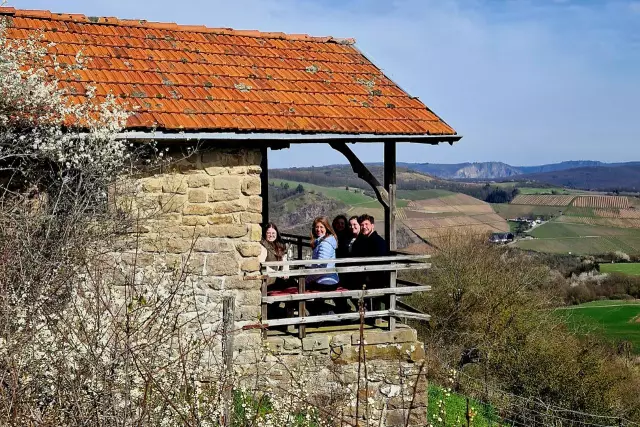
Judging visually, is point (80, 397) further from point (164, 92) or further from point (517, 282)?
point (517, 282)

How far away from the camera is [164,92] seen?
760cm

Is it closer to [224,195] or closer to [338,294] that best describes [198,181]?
[224,195]

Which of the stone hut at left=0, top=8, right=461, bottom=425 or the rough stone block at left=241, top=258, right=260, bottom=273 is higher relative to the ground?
the stone hut at left=0, top=8, right=461, bottom=425

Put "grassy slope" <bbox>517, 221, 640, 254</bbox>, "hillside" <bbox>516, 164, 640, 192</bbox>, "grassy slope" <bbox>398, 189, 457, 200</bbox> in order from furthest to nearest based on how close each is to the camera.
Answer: "hillside" <bbox>516, 164, 640, 192</bbox> < "grassy slope" <bbox>398, 189, 457, 200</bbox> < "grassy slope" <bbox>517, 221, 640, 254</bbox>

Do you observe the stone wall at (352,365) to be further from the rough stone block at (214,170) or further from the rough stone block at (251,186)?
the rough stone block at (214,170)

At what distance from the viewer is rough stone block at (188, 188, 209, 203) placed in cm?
727

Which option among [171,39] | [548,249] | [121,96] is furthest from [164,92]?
[548,249]

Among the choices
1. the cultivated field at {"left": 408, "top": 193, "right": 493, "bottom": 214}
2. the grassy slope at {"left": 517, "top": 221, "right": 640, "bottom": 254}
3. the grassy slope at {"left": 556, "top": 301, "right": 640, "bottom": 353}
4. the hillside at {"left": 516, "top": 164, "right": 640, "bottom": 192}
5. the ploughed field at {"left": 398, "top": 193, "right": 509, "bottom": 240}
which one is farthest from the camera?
the hillside at {"left": 516, "top": 164, "right": 640, "bottom": 192}

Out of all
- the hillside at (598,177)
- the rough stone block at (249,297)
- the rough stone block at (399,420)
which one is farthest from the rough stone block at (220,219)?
the hillside at (598,177)

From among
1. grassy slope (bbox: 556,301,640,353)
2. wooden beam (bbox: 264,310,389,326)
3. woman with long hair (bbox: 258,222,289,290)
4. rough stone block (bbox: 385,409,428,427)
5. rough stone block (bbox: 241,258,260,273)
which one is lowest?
grassy slope (bbox: 556,301,640,353)

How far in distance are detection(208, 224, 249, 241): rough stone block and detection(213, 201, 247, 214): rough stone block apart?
0.16m

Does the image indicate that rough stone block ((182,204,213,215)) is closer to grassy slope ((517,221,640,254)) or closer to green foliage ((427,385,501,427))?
green foliage ((427,385,501,427))

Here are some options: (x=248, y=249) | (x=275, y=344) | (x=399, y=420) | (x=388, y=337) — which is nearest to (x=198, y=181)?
(x=248, y=249)

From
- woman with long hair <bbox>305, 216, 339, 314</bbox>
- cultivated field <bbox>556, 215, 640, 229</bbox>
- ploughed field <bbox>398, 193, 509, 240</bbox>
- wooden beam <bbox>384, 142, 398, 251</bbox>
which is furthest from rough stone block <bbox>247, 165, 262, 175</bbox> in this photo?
cultivated field <bbox>556, 215, 640, 229</bbox>
